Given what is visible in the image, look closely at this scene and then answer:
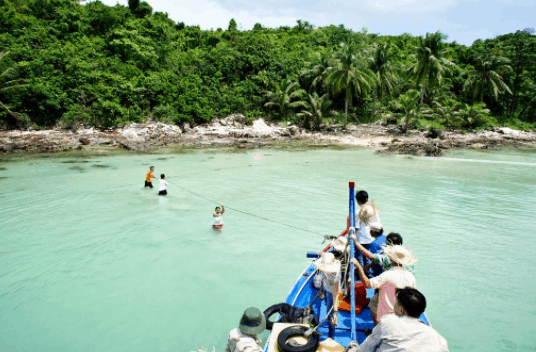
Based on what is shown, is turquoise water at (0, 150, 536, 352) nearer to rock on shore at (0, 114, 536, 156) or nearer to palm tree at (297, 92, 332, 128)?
rock on shore at (0, 114, 536, 156)

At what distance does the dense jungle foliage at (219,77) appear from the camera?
33438 mm

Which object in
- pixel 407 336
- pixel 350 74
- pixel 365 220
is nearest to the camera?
pixel 407 336

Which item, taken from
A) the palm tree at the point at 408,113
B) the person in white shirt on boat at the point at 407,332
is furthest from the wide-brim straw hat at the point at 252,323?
the palm tree at the point at 408,113

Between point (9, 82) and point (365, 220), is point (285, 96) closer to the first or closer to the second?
point (9, 82)

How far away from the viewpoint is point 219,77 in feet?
135

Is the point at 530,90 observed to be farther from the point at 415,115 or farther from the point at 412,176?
the point at 412,176

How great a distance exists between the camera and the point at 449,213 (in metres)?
11.9

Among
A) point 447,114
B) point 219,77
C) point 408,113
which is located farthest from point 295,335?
point 219,77

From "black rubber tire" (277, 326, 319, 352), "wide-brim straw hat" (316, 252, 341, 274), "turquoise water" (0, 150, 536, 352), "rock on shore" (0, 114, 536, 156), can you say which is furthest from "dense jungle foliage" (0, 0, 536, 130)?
"black rubber tire" (277, 326, 319, 352)

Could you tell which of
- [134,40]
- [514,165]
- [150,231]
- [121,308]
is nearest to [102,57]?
[134,40]

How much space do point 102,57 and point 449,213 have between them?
42925 mm

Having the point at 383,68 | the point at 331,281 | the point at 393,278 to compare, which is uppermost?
the point at 383,68

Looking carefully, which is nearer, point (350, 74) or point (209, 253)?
point (209, 253)

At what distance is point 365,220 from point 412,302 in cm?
301
